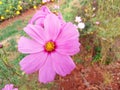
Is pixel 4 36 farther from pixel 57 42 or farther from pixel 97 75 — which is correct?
pixel 57 42

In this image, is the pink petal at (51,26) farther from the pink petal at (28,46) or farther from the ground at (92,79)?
the ground at (92,79)

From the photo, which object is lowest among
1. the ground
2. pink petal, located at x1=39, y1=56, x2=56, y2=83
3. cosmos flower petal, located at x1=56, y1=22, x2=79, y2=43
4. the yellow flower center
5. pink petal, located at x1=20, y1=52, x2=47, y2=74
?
the ground

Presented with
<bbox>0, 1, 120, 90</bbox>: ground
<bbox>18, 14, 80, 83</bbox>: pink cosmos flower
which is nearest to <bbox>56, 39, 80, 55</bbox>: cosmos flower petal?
<bbox>18, 14, 80, 83</bbox>: pink cosmos flower

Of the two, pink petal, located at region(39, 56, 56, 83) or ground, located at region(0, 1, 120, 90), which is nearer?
pink petal, located at region(39, 56, 56, 83)

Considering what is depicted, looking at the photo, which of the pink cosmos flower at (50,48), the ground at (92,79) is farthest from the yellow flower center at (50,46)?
the ground at (92,79)

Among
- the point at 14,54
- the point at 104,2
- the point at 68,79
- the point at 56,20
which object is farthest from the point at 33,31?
the point at 14,54

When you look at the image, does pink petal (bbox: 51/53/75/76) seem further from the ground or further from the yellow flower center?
the ground
